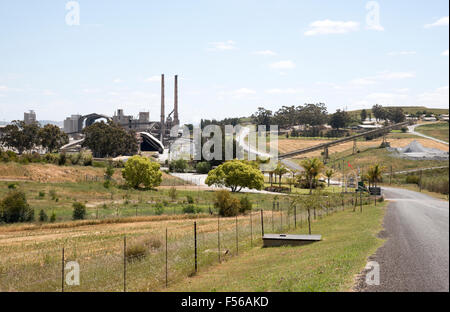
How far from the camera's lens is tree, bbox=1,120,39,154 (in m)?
119

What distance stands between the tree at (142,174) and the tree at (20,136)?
5575 cm

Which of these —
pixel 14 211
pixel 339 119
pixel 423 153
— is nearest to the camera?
pixel 423 153

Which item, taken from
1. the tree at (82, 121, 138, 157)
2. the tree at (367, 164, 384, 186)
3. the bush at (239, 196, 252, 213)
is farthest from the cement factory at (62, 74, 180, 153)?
the tree at (367, 164, 384, 186)

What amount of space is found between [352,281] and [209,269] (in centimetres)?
959

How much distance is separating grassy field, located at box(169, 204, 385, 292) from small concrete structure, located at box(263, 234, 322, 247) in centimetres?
121

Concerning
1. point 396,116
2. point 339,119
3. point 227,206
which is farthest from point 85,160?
point 396,116

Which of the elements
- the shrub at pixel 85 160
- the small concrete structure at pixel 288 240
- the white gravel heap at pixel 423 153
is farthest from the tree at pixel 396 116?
the white gravel heap at pixel 423 153

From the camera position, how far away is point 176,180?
319 ft

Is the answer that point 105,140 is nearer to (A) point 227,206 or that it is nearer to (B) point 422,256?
(A) point 227,206

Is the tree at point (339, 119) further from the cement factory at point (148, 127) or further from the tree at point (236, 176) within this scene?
the tree at point (236, 176)

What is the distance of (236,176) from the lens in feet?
268

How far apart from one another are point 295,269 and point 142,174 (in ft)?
214

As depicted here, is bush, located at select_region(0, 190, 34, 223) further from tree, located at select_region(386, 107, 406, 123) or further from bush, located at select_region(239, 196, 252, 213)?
tree, located at select_region(386, 107, 406, 123)

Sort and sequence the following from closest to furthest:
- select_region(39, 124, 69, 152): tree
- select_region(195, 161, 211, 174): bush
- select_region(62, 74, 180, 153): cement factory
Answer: select_region(195, 161, 211, 174): bush, select_region(39, 124, 69, 152): tree, select_region(62, 74, 180, 153): cement factory
